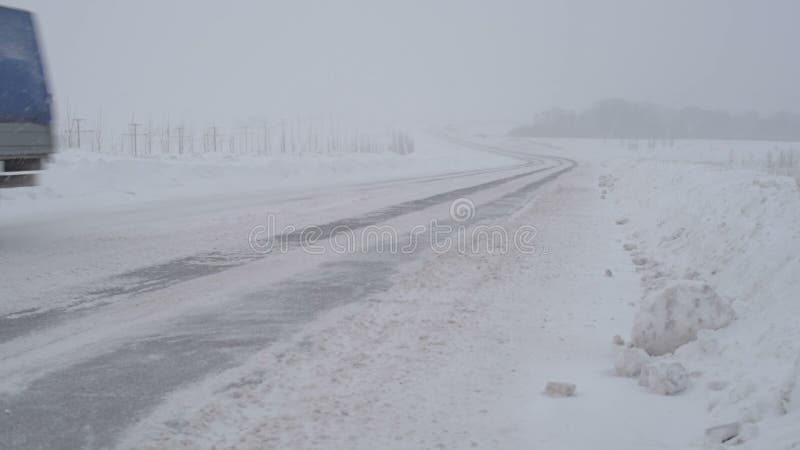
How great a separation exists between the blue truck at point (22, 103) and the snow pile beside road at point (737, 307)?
10.4 meters

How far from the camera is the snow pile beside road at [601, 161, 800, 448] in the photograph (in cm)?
364

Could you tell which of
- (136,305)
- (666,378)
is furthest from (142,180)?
(666,378)

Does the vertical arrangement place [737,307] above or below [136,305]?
above

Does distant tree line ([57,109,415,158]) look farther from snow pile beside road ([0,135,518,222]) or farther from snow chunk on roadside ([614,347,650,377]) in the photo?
snow chunk on roadside ([614,347,650,377])

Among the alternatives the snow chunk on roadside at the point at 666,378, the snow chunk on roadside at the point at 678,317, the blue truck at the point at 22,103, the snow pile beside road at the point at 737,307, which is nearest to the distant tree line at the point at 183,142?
the blue truck at the point at 22,103

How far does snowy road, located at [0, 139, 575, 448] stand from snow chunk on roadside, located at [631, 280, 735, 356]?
2.84 m

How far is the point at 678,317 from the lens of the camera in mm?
5109

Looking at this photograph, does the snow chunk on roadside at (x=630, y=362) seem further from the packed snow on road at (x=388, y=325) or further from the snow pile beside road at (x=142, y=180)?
the snow pile beside road at (x=142, y=180)

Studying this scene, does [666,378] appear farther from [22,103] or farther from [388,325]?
[22,103]

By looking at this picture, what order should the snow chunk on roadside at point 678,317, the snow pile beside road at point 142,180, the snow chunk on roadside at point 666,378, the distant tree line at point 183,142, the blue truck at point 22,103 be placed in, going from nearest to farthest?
the snow chunk on roadside at point 666,378
the snow chunk on roadside at point 678,317
the blue truck at point 22,103
the snow pile beside road at point 142,180
the distant tree line at point 183,142

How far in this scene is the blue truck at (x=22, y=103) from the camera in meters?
11.0

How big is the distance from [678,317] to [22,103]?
11.1 m

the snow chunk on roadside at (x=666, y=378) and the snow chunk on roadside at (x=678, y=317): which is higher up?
the snow chunk on roadside at (x=678, y=317)

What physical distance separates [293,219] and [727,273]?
347 inches
